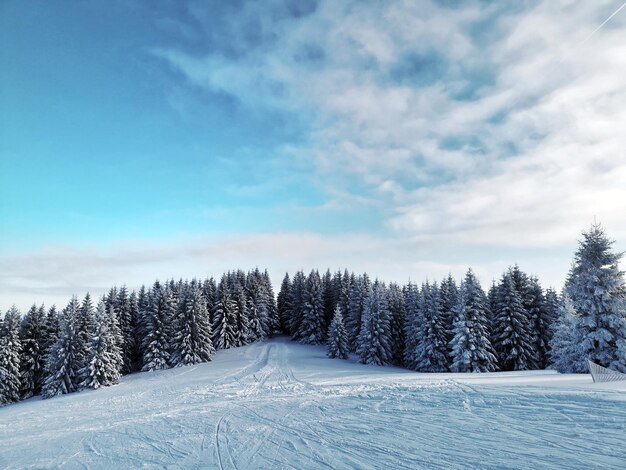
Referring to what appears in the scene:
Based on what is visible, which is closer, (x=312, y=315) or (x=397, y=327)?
(x=397, y=327)

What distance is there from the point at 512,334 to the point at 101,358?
158 feet

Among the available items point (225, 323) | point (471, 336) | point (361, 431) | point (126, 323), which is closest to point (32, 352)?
point (126, 323)

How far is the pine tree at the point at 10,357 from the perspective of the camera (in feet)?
138

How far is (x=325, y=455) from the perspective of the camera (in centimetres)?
954

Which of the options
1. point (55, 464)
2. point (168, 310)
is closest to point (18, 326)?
point (168, 310)

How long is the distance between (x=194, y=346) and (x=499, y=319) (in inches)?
1639

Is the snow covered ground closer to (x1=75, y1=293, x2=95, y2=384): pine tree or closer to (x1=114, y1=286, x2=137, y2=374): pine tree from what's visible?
(x1=75, y1=293, x2=95, y2=384): pine tree

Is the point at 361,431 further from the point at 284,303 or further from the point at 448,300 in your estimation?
the point at 284,303

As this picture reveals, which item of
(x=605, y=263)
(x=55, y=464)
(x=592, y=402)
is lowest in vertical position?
(x=55, y=464)

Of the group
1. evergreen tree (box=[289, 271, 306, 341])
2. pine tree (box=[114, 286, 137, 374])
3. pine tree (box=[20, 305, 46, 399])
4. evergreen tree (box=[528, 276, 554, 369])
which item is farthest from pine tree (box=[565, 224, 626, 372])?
pine tree (box=[20, 305, 46, 399])

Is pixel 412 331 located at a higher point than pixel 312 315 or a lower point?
lower

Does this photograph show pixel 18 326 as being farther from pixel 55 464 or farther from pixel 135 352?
pixel 55 464

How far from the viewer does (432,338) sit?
45906 millimetres

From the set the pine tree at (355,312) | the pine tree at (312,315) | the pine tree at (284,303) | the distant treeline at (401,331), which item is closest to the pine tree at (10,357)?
the distant treeline at (401,331)
